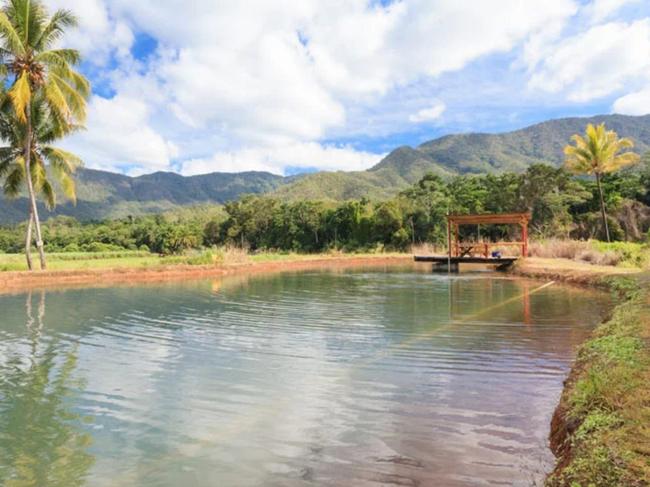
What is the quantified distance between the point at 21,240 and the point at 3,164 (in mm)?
37985

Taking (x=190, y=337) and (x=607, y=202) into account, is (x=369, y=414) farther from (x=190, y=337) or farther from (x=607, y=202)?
(x=607, y=202)

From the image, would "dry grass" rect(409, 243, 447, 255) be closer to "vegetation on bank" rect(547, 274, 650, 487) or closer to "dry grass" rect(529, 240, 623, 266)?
"dry grass" rect(529, 240, 623, 266)

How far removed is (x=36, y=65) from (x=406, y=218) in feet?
88.9

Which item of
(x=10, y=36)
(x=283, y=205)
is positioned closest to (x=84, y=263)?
(x=10, y=36)

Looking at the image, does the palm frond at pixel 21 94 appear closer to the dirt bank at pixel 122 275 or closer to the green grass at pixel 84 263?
the dirt bank at pixel 122 275

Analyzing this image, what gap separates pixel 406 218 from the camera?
38.7 metres

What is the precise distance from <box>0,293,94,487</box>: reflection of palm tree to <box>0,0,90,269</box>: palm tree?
1348 centimetres

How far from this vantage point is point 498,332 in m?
8.23

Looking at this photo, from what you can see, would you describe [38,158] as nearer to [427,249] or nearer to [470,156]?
[427,249]

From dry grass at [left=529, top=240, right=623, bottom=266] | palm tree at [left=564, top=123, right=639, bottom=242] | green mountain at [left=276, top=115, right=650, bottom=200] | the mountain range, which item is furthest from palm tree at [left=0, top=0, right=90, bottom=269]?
green mountain at [left=276, top=115, right=650, bottom=200]

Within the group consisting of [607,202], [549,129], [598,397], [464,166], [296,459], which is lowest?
[296,459]

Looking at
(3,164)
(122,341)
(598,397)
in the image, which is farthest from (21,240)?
(598,397)

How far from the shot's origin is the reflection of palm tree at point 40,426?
341 cm

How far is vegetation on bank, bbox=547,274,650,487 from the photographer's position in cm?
262
